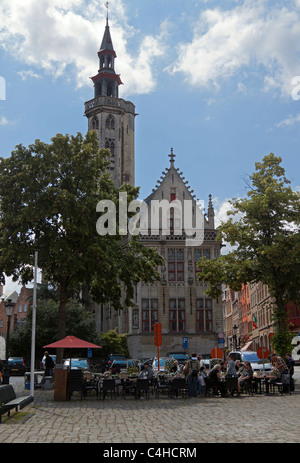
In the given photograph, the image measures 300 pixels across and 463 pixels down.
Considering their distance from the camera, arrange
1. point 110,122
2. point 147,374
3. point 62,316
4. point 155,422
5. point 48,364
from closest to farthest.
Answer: point 155,422 < point 147,374 < point 62,316 < point 48,364 < point 110,122

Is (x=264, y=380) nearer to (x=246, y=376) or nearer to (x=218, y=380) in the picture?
(x=246, y=376)

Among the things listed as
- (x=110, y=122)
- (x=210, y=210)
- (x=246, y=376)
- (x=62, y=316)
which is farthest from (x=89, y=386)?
(x=110, y=122)

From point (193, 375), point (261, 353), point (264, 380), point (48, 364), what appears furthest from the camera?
point (48, 364)

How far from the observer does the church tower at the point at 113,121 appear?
67.8 meters

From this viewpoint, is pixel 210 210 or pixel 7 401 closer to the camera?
pixel 7 401

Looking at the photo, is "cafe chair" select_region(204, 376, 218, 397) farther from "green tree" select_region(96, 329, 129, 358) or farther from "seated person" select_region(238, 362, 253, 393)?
"green tree" select_region(96, 329, 129, 358)

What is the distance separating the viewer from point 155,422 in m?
13.1

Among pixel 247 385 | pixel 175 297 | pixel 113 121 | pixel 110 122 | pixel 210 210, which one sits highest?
pixel 113 121

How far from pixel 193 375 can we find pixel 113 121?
5121 centimetres

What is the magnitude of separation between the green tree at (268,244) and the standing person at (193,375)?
6404 millimetres

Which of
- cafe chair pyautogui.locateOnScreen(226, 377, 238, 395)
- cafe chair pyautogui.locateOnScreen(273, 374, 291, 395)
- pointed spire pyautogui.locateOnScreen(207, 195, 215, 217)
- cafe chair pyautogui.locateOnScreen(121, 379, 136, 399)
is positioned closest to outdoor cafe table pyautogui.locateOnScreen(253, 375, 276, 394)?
cafe chair pyautogui.locateOnScreen(273, 374, 291, 395)

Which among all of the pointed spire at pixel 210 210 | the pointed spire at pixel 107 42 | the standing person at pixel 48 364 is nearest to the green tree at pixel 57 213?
the standing person at pixel 48 364

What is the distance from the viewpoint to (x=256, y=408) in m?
16.3
